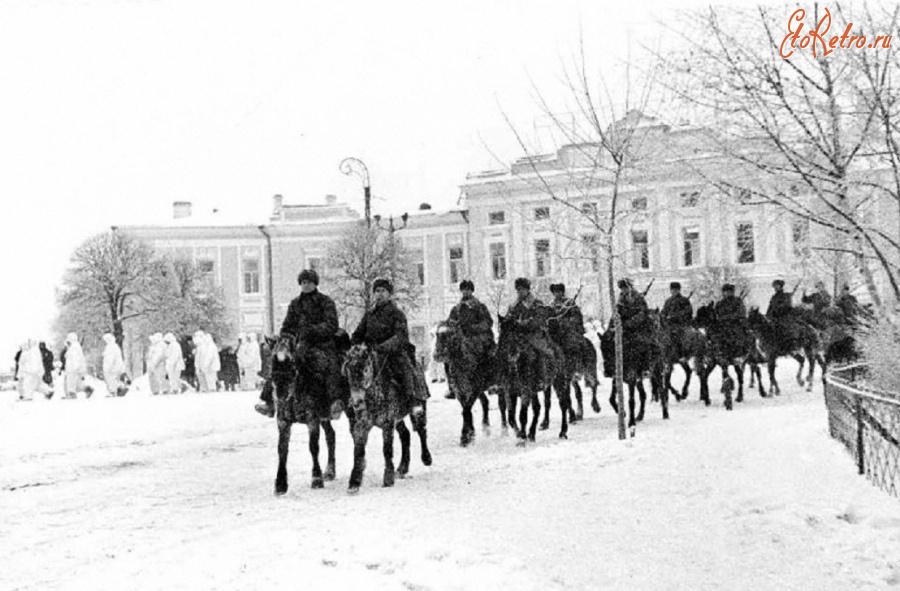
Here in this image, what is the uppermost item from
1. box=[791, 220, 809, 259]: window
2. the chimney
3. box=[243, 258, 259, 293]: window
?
the chimney

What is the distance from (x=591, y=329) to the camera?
29750 millimetres

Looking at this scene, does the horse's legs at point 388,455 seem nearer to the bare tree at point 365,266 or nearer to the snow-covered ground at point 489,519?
the snow-covered ground at point 489,519

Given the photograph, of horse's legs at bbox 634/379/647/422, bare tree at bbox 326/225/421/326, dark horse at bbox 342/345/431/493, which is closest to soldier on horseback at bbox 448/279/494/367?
horse's legs at bbox 634/379/647/422

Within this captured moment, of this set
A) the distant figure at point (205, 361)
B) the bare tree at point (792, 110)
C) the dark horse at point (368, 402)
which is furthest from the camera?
the distant figure at point (205, 361)

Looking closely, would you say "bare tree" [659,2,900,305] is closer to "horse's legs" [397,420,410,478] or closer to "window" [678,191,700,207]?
"window" [678,191,700,207]

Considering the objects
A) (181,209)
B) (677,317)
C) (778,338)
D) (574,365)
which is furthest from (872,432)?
(181,209)

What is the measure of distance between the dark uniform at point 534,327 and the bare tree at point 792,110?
284cm

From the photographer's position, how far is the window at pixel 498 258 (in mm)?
54662

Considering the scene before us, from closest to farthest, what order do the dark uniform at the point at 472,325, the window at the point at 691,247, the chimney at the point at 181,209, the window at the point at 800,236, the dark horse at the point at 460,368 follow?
the dark horse at the point at 460,368, the dark uniform at the point at 472,325, the window at the point at 800,236, the window at the point at 691,247, the chimney at the point at 181,209

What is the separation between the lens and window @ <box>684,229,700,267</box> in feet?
165

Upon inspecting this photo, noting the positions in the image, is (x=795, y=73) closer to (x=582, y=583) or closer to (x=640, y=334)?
(x=640, y=334)

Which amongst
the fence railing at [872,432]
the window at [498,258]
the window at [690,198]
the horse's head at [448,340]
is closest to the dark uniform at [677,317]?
the window at [690,198]

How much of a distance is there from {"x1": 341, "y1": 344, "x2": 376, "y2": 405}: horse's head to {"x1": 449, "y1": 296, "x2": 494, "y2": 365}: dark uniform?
3990 millimetres

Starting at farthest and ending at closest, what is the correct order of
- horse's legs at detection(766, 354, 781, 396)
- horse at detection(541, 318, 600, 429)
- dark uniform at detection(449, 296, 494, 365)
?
horse's legs at detection(766, 354, 781, 396) → horse at detection(541, 318, 600, 429) → dark uniform at detection(449, 296, 494, 365)
